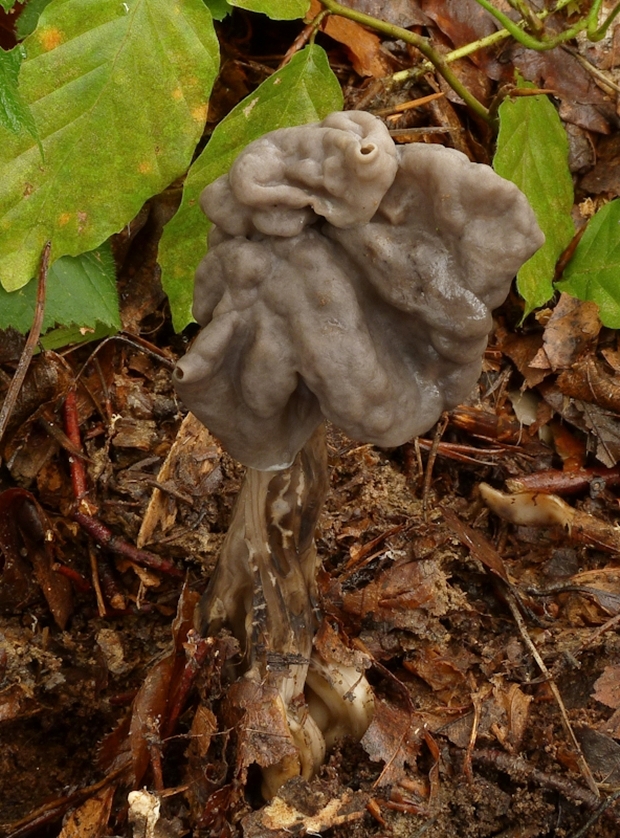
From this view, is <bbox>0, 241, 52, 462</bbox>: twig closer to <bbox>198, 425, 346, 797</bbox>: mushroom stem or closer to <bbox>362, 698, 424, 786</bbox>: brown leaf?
<bbox>198, 425, 346, 797</bbox>: mushroom stem

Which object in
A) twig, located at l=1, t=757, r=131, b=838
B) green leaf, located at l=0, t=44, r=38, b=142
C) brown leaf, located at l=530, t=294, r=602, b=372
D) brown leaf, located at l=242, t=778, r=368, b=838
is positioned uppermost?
green leaf, located at l=0, t=44, r=38, b=142

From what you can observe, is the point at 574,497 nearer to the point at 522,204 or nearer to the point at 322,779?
the point at 322,779

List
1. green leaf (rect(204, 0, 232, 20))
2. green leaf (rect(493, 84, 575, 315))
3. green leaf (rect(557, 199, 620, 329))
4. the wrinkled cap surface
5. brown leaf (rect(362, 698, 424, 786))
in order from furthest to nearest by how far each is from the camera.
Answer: green leaf (rect(557, 199, 620, 329)), green leaf (rect(493, 84, 575, 315)), green leaf (rect(204, 0, 232, 20)), brown leaf (rect(362, 698, 424, 786)), the wrinkled cap surface

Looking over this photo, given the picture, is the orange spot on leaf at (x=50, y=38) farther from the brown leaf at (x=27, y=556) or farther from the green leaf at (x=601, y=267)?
the green leaf at (x=601, y=267)

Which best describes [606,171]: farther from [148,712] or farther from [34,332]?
[148,712]

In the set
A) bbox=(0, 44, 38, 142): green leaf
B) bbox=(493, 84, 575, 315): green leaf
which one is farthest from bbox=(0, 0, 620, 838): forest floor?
bbox=(0, 44, 38, 142): green leaf
